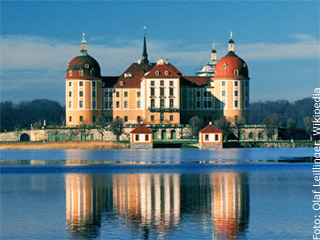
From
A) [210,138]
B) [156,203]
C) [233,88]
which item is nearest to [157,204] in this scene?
[156,203]

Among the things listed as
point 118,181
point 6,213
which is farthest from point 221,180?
point 6,213

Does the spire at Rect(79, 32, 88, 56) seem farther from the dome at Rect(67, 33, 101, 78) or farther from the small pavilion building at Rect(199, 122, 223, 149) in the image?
the small pavilion building at Rect(199, 122, 223, 149)

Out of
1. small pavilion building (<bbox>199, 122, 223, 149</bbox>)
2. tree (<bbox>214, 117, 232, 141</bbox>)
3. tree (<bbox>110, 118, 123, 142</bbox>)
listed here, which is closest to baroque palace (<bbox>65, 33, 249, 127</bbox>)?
tree (<bbox>110, 118, 123, 142</bbox>)

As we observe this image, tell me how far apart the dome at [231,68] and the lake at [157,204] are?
2095 inches

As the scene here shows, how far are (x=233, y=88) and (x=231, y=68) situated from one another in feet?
9.08

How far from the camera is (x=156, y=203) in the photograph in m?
25.5

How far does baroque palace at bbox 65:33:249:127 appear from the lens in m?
91.1

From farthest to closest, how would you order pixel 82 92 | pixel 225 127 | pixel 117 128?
pixel 82 92 < pixel 117 128 < pixel 225 127

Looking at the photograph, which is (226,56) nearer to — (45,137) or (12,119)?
(45,137)

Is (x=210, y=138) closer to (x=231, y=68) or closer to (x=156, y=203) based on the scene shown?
(x=231, y=68)

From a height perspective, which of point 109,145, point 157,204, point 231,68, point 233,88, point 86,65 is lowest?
point 157,204

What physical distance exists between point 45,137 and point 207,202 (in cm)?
6717

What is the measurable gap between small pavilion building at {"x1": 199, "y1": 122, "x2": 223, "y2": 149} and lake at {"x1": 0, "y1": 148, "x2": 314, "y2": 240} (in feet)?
118

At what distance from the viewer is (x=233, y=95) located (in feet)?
306
